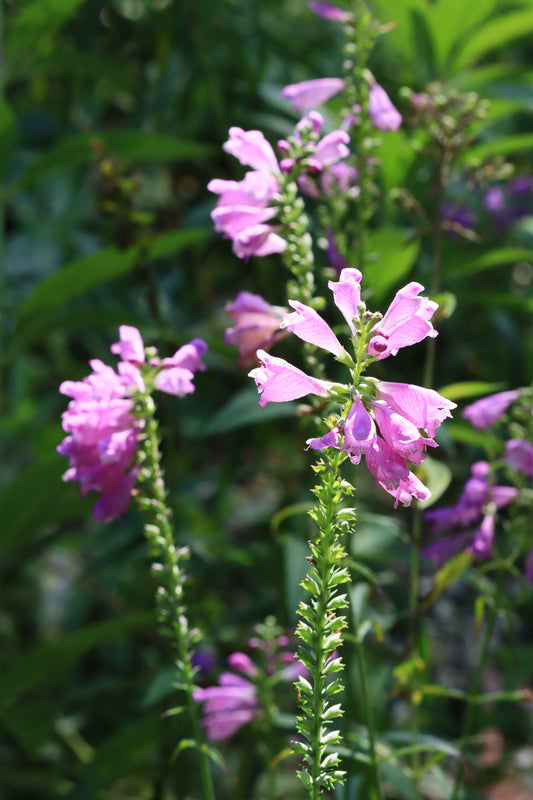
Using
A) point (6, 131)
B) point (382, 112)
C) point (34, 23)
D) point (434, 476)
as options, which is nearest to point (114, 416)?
point (434, 476)

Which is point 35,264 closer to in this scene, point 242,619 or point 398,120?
point 242,619

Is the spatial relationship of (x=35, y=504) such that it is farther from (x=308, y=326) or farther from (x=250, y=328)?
(x=308, y=326)

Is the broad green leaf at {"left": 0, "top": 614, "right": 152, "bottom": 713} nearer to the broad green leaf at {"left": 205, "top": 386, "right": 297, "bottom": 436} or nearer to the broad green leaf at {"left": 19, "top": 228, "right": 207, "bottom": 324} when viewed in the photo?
the broad green leaf at {"left": 205, "top": 386, "right": 297, "bottom": 436}

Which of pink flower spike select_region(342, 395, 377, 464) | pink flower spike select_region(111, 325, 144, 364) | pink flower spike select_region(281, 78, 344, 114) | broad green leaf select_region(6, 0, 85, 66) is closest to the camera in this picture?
pink flower spike select_region(342, 395, 377, 464)

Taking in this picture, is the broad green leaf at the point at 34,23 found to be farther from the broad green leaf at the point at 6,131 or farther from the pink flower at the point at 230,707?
the pink flower at the point at 230,707

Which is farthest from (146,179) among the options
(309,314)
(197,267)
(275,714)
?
(309,314)

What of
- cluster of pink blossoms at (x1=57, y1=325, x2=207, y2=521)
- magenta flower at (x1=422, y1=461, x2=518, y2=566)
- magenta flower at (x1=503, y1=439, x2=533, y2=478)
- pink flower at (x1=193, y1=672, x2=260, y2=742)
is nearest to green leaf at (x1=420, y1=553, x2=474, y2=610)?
magenta flower at (x1=422, y1=461, x2=518, y2=566)
